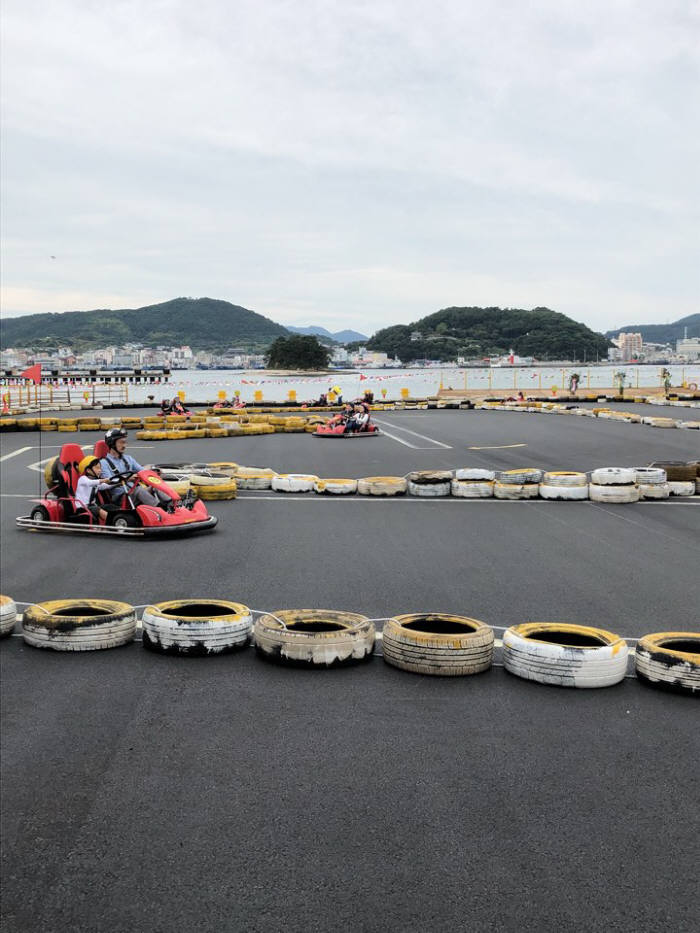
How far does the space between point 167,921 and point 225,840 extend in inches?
25.6

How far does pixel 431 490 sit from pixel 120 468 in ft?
21.5

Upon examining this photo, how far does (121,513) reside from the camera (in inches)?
525

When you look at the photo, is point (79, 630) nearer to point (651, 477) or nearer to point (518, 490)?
point (518, 490)

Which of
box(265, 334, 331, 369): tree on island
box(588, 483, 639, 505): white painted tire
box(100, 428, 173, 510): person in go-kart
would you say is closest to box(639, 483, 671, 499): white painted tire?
box(588, 483, 639, 505): white painted tire

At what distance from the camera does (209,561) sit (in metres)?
11.3

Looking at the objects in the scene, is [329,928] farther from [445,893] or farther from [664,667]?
[664,667]

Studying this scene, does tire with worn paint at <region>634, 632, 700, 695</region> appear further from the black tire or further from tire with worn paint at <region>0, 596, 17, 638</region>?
the black tire

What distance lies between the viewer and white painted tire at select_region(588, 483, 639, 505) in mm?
16062

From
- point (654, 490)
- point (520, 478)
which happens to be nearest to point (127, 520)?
point (520, 478)

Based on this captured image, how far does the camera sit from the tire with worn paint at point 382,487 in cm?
1723

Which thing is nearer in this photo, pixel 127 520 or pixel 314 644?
pixel 314 644

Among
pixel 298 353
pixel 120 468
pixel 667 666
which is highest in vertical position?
pixel 298 353

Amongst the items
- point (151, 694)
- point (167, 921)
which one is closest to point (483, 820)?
point (167, 921)

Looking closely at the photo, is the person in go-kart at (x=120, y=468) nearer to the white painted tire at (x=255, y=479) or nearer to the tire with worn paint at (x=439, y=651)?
the white painted tire at (x=255, y=479)
